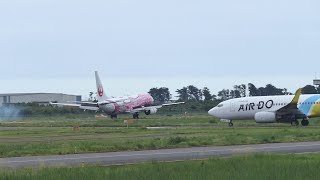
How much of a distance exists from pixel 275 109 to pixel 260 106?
1.66 meters

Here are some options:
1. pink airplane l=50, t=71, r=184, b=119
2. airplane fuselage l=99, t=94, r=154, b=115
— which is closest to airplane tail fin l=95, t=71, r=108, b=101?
pink airplane l=50, t=71, r=184, b=119

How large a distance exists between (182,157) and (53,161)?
15.6ft

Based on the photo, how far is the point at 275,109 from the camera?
197 feet

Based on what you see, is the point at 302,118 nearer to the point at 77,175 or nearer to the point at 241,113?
the point at 241,113

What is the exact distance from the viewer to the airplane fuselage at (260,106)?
59.1 meters

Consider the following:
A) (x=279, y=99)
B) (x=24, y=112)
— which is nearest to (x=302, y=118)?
(x=279, y=99)

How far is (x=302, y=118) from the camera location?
5947cm

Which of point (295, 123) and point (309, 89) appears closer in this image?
point (295, 123)

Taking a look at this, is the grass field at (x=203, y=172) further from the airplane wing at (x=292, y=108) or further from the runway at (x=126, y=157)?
the airplane wing at (x=292, y=108)

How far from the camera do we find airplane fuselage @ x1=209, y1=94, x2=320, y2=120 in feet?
194

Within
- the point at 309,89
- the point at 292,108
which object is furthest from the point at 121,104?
the point at 309,89

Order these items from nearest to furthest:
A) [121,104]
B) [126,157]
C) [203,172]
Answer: [203,172] → [126,157] → [121,104]

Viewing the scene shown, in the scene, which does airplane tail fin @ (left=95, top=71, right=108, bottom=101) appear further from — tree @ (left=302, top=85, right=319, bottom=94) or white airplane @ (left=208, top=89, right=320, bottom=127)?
tree @ (left=302, top=85, right=319, bottom=94)

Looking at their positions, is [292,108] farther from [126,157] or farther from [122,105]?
[122,105]
